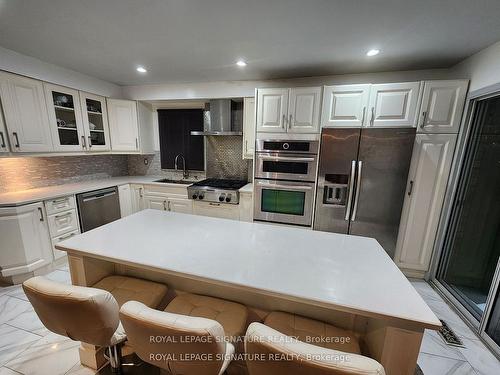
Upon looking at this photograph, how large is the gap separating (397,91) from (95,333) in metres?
3.02

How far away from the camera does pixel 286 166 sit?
Result: 2.61 m

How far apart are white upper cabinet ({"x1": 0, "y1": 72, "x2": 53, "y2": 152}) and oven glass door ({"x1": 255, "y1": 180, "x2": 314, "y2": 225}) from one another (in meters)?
2.61

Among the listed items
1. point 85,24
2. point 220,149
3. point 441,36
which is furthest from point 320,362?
point 220,149

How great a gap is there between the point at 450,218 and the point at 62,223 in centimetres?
436

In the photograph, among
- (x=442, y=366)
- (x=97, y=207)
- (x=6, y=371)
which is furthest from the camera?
(x=97, y=207)

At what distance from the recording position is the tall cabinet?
2.07m

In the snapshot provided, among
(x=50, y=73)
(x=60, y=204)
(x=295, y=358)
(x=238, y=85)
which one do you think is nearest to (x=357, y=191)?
(x=295, y=358)

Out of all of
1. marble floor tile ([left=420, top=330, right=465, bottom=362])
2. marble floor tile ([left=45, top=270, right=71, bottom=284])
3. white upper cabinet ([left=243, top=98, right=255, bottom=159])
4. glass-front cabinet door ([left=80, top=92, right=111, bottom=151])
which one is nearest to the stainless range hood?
white upper cabinet ([left=243, top=98, right=255, bottom=159])

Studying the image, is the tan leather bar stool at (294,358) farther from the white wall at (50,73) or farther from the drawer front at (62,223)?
the white wall at (50,73)

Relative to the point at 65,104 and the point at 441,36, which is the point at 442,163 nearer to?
the point at 441,36

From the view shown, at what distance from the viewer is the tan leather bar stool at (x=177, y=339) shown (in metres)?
0.69

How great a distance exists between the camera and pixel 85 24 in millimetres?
1688

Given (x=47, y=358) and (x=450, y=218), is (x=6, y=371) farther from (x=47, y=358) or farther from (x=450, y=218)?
(x=450, y=218)

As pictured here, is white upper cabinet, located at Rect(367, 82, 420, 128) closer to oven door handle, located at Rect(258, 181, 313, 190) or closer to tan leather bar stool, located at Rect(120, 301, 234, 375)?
oven door handle, located at Rect(258, 181, 313, 190)
